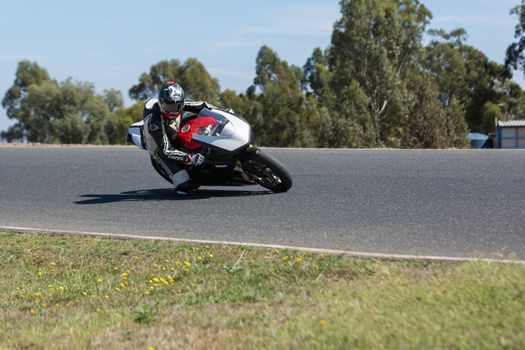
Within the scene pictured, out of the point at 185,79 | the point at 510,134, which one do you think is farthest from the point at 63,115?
the point at 510,134

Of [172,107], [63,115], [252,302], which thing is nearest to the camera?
[252,302]

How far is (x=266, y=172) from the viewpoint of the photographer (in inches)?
→ 416

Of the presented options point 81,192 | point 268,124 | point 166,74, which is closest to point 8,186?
point 81,192

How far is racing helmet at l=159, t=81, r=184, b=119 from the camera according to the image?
1045 cm

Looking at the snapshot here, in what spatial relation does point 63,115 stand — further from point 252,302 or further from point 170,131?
point 252,302

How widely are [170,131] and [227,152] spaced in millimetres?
856

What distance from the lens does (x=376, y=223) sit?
838 cm

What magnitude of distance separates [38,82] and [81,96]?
1385 centimetres

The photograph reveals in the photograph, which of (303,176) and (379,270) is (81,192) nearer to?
(303,176)

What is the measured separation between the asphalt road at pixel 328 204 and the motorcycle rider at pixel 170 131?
0.37 metres

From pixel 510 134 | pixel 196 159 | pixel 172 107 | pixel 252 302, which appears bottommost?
pixel 510 134

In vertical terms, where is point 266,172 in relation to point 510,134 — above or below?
above

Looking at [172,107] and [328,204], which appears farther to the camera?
[172,107]

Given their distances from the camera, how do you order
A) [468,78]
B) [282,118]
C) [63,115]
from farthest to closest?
1. [468,78]
2. [282,118]
3. [63,115]
